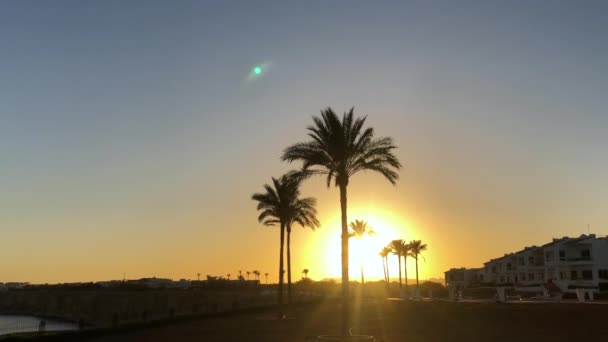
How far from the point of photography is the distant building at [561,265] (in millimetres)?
88562

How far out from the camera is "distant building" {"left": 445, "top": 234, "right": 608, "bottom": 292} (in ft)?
291

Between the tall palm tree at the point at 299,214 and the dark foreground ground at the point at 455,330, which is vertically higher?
the tall palm tree at the point at 299,214

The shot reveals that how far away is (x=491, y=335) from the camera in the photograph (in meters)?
28.8

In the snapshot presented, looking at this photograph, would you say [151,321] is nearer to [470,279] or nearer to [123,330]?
[123,330]

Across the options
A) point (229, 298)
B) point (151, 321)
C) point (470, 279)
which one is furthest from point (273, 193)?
point (470, 279)

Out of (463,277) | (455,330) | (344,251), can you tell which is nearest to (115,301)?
(463,277)

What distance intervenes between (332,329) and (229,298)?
6988 centimetres

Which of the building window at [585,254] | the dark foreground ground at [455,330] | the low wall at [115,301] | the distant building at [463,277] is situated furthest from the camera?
the distant building at [463,277]

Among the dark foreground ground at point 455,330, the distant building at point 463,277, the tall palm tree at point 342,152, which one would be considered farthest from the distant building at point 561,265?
the tall palm tree at point 342,152

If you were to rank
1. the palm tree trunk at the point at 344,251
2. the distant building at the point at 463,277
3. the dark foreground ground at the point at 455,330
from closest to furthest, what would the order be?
the palm tree trunk at the point at 344,251 → the dark foreground ground at the point at 455,330 → the distant building at the point at 463,277

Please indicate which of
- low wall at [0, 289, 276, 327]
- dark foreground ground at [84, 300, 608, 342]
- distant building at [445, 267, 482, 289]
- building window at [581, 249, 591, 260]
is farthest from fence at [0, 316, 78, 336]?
distant building at [445, 267, 482, 289]

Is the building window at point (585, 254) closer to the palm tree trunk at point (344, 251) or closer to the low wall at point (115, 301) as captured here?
the low wall at point (115, 301)

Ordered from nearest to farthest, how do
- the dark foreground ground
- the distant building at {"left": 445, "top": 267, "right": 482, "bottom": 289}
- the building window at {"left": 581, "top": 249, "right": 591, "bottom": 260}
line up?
the dark foreground ground, the building window at {"left": 581, "top": 249, "right": 591, "bottom": 260}, the distant building at {"left": 445, "top": 267, "right": 482, "bottom": 289}

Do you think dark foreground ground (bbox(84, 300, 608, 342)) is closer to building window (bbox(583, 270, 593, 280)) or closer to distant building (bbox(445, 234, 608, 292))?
distant building (bbox(445, 234, 608, 292))
